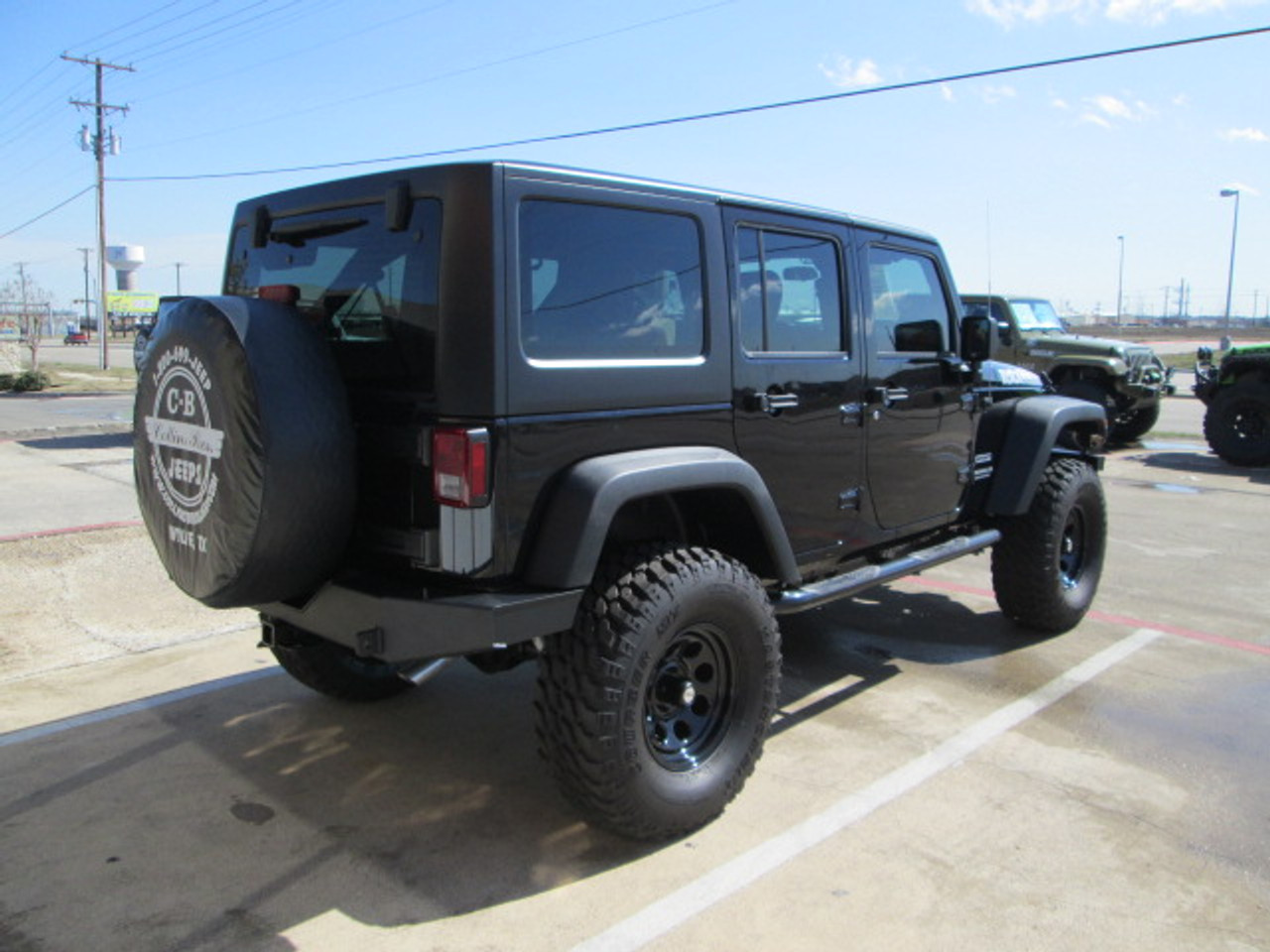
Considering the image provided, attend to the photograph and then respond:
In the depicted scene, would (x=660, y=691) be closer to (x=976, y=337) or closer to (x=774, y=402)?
(x=774, y=402)

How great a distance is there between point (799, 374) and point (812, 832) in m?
1.63

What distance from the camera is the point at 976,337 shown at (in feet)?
15.3

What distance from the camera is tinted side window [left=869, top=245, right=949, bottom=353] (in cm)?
425

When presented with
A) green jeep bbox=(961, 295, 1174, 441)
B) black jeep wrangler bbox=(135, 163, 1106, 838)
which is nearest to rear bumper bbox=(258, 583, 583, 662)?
black jeep wrangler bbox=(135, 163, 1106, 838)

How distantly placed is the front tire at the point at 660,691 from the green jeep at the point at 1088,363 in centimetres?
1055

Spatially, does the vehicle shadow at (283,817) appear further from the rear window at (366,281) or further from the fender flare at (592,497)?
the rear window at (366,281)

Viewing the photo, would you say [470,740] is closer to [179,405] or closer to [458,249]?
[179,405]

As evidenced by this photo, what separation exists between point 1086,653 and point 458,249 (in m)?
3.93

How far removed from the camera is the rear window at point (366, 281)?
2.76 metres

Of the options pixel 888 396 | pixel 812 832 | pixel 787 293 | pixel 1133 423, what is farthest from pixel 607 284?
pixel 1133 423

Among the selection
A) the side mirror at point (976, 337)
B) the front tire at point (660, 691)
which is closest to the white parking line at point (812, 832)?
the front tire at point (660, 691)

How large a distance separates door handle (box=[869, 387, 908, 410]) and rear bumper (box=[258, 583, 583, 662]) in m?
1.86

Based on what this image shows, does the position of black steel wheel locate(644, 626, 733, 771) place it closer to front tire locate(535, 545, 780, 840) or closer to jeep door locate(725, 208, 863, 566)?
front tire locate(535, 545, 780, 840)

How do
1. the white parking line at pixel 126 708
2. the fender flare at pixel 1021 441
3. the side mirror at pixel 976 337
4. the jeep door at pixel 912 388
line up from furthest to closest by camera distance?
the fender flare at pixel 1021 441, the side mirror at pixel 976 337, the jeep door at pixel 912 388, the white parking line at pixel 126 708
